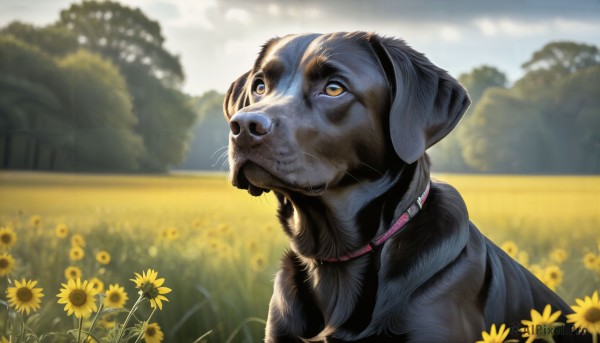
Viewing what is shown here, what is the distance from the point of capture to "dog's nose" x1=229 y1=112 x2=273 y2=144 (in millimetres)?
2252

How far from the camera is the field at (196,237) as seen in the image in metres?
3.76

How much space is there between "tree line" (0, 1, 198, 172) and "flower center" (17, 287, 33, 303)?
2241 millimetres

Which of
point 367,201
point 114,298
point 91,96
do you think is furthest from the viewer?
point 91,96

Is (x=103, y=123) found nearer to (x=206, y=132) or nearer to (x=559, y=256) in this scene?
(x=206, y=132)

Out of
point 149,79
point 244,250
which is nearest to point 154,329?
point 244,250

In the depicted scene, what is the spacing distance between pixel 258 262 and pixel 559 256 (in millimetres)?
Answer: 2072

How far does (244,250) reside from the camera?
4.19 meters

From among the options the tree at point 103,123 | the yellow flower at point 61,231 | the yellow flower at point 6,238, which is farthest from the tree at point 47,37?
the yellow flower at point 6,238

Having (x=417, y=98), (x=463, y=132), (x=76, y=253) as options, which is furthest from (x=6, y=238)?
(x=463, y=132)

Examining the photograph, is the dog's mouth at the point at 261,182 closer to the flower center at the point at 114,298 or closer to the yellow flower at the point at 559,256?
the flower center at the point at 114,298

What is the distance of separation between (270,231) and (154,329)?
1.70 m

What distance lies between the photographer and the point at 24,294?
2.68 m

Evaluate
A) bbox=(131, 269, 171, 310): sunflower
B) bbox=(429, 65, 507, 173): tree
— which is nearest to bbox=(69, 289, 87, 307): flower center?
bbox=(131, 269, 171, 310): sunflower

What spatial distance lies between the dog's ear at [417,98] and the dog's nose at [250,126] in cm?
54
